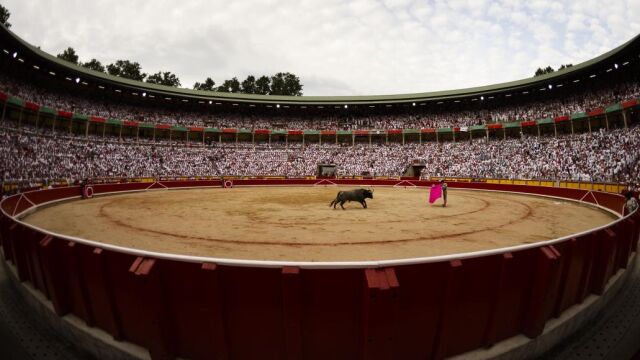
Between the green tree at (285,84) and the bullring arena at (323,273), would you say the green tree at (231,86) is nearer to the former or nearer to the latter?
the green tree at (285,84)

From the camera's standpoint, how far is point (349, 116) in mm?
61500

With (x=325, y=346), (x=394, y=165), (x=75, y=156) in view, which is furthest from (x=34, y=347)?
(x=394, y=165)

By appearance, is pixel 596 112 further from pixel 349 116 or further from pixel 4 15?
pixel 4 15

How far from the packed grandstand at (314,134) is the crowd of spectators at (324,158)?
0.16m

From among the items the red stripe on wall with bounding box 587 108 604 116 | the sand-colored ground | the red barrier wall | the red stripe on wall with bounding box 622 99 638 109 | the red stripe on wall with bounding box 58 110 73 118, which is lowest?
the sand-colored ground

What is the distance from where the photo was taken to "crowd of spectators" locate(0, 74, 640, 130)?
3769 centimetres

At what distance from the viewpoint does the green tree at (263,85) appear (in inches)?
3994

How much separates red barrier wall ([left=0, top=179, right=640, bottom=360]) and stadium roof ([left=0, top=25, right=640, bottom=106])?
131 feet

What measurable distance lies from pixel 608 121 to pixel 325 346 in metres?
47.7

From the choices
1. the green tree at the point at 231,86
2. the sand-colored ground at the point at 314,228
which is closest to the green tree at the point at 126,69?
the green tree at the point at 231,86

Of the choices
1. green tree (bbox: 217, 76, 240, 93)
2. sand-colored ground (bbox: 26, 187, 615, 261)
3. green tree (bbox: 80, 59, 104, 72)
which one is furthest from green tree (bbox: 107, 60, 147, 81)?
sand-colored ground (bbox: 26, 187, 615, 261)

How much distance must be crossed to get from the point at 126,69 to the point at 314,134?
62529 millimetres

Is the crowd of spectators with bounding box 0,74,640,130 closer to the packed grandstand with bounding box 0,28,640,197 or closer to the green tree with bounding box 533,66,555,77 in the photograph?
the packed grandstand with bounding box 0,28,640,197

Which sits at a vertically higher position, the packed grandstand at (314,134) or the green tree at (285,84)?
the green tree at (285,84)
